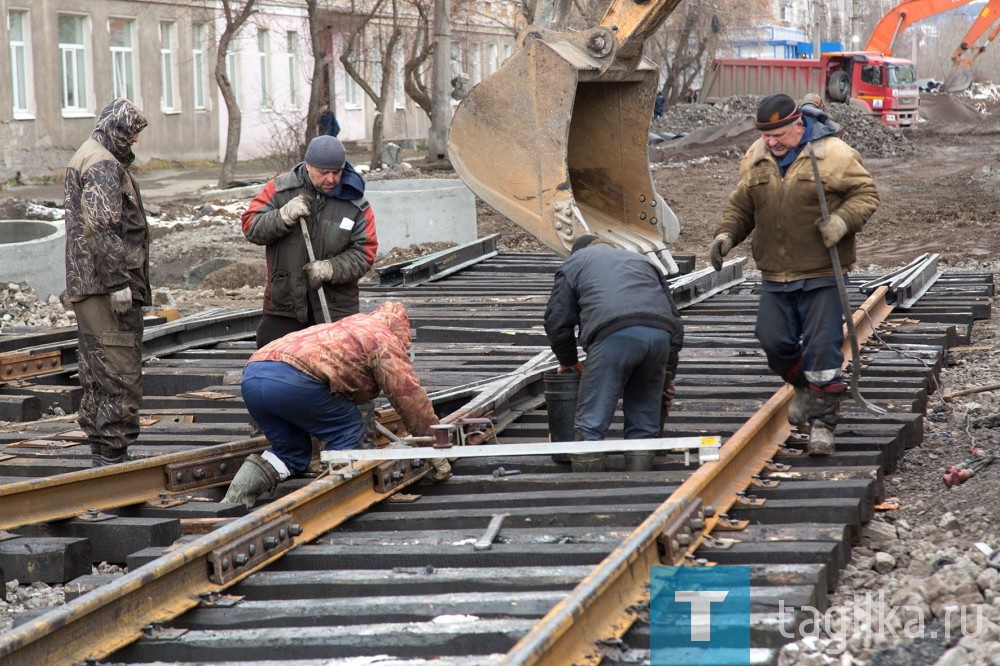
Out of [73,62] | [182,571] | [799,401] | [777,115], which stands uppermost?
[73,62]

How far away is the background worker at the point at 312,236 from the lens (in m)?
6.45

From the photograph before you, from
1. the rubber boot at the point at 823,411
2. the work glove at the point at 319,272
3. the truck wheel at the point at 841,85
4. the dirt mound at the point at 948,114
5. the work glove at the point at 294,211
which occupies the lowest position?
the rubber boot at the point at 823,411

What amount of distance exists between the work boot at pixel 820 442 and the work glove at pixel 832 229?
2.91ft

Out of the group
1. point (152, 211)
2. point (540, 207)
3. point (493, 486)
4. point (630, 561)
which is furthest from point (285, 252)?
point (152, 211)

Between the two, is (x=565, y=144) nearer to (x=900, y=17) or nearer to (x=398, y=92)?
(x=900, y=17)

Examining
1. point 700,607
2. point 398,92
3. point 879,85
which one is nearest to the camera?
point 700,607

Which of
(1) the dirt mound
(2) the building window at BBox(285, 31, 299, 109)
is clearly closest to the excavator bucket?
(2) the building window at BBox(285, 31, 299, 109)

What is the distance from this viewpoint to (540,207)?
8.41m

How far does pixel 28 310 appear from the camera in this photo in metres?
12.3

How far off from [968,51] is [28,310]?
3106cm

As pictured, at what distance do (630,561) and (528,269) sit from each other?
9.54 m

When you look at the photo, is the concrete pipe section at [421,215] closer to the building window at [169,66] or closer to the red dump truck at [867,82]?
the building window at [169,66]

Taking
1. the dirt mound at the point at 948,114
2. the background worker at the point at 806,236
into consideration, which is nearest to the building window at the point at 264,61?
the dirt mound at the point at 948,114

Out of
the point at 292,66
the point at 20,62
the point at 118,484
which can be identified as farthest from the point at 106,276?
the point at 292,66
